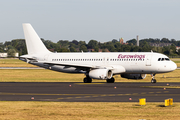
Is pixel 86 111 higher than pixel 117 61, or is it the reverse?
pixel 117 61

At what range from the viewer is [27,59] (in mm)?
55375

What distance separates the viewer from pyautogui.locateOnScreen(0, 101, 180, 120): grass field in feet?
61.2

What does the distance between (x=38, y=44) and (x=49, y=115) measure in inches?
1541

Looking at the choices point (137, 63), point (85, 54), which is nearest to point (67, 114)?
point (137, 63)

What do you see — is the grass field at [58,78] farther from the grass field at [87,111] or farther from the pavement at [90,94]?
the grass field at [87,111]

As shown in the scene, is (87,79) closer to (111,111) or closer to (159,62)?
(159,62)

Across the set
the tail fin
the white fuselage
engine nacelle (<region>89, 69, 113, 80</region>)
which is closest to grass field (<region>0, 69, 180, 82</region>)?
the white fuselage

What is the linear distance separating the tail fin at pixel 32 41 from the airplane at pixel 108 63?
962mm

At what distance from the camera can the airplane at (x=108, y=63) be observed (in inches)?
1898

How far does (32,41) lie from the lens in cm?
5772

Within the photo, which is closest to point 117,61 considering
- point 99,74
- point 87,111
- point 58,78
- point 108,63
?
point 108,63

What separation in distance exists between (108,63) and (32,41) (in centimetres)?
1438

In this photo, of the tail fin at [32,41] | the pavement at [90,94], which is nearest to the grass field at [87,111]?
the pavement at [90,94]

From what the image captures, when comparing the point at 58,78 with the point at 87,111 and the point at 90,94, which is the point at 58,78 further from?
the point at 87,111
